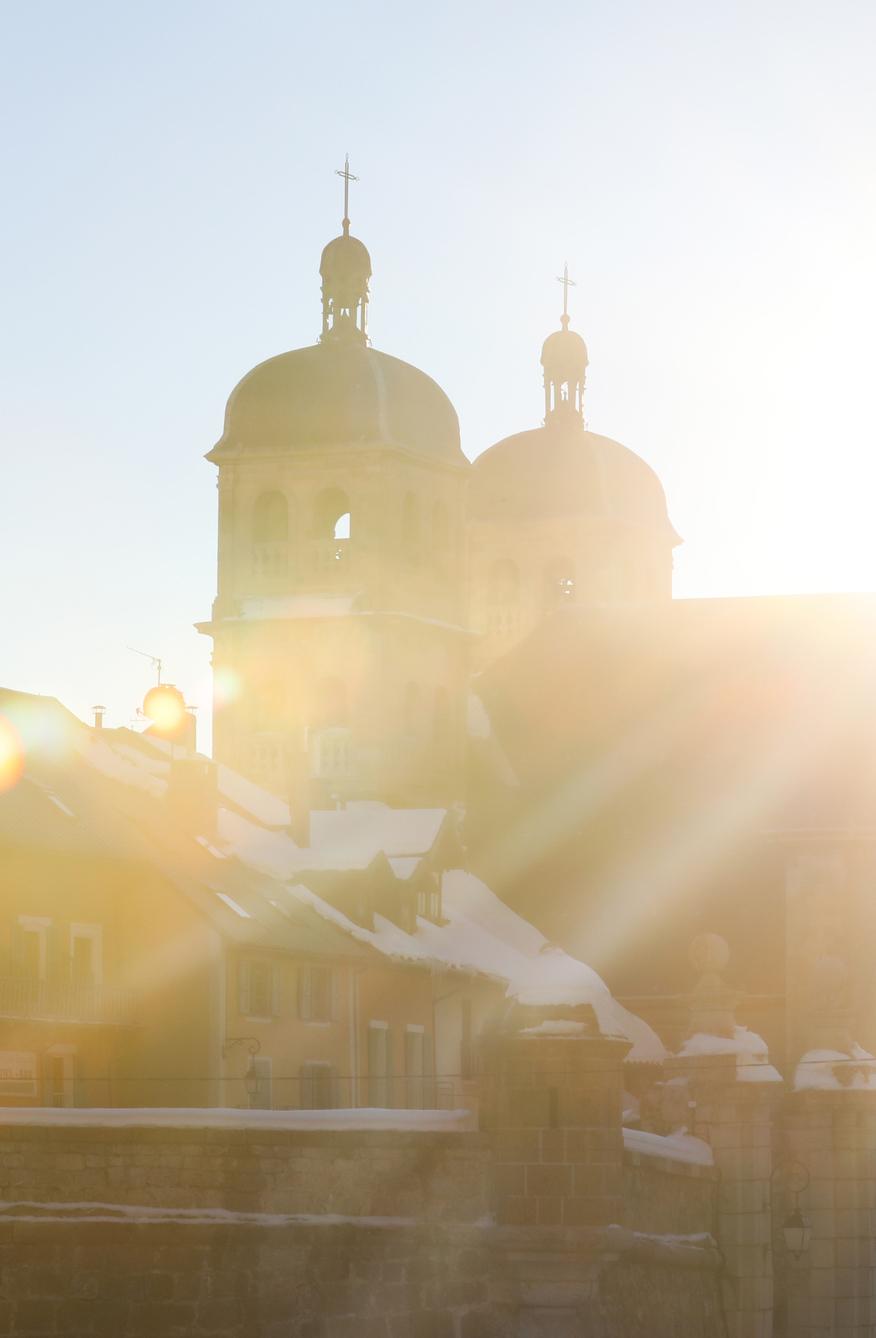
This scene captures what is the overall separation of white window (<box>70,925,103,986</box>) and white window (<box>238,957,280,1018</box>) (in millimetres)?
2756

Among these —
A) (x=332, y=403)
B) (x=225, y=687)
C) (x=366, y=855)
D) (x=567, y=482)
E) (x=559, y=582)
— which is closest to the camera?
(x=366, y=855)

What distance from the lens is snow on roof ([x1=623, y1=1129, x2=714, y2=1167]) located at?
31375 mm

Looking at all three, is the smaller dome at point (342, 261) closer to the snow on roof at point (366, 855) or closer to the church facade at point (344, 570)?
the church facade at point (344, 570)

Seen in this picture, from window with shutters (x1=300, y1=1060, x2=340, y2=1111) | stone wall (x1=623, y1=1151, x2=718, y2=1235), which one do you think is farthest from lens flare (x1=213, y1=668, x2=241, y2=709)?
stone wall (x1=623, y1=1151, x2=718, y2=1235)

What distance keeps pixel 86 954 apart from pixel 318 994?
6.50 meters

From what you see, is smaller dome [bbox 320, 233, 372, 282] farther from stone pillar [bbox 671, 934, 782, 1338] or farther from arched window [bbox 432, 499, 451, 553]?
stone pillar [bbox 671, 934, 782, 1338]

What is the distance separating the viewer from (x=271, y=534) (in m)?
77.6

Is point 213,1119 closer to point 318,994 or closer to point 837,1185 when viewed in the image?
point 837,1185

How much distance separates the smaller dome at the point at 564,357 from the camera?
93375 mm

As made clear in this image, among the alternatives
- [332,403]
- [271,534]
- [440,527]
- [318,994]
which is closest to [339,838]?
[318,994]

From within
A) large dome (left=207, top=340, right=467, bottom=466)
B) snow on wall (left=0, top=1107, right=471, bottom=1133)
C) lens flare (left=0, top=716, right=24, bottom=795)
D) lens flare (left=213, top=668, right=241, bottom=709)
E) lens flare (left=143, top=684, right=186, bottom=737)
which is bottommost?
snow on wall (left=0, top=1107, right=471, bottom=1133)

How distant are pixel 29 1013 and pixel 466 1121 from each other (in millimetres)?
22028

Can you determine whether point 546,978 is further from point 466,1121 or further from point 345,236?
point 345,236

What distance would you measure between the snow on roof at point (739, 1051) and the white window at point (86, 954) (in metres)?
15.9
